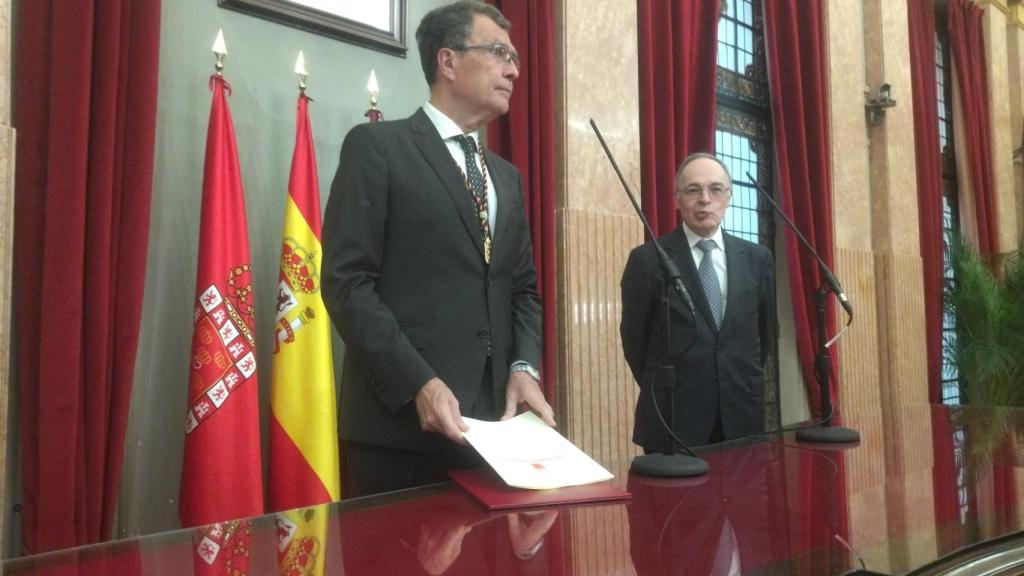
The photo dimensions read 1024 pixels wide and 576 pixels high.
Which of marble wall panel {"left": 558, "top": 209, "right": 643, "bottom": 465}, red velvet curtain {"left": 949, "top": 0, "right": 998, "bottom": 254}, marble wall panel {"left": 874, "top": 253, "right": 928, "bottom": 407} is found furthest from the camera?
red velvet curtain {"left": 949, "top": 0, "right": 998, "bottom": 254}

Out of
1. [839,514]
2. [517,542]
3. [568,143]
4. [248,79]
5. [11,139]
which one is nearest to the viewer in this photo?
[517,542]

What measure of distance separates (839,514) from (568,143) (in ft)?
9.14

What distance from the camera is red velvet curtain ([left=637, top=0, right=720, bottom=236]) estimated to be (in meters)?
4.14

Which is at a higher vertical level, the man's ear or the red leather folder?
the man's ear

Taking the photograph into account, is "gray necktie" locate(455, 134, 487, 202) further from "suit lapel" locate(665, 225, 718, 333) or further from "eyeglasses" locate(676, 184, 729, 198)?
"eyeglasses" locate(676, 184, 729, 198)

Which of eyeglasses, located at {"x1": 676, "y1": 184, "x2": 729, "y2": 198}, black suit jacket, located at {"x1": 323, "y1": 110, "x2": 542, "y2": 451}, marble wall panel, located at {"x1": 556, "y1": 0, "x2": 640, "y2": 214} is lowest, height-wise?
black suit jacket, located at {"x1": 323, "y1": 110, "x2": 542, "y2": 451}

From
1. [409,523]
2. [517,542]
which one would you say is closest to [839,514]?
[517,542]

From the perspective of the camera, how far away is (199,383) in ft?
7.86

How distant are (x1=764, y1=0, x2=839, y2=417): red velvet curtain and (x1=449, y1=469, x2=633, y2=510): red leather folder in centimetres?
420

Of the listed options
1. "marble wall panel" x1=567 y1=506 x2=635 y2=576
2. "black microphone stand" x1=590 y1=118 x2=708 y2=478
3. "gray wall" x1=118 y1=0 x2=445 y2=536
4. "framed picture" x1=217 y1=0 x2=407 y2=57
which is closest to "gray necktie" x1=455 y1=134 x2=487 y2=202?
"black microphone stand" x1=590 y1=118 x2=708 y2=478

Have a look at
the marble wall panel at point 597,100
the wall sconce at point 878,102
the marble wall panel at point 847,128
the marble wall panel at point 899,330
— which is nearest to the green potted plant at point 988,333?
the marble wall panel at point 899,330

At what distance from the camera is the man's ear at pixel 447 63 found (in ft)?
5.47

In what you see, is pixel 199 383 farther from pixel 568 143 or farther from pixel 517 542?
pixel 568 143

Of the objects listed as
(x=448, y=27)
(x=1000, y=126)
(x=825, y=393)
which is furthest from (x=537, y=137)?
(x=1000, y=126)
